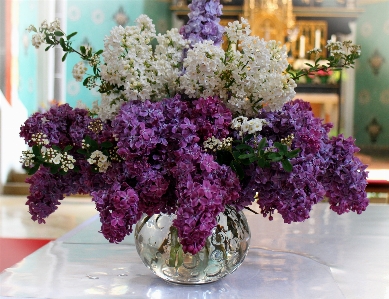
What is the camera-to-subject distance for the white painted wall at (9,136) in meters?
6.07

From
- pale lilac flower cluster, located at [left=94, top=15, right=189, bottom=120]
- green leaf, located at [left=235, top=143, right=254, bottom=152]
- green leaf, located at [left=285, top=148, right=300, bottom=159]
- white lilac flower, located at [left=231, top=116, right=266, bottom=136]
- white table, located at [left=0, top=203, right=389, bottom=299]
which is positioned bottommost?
white table, located at [left=0, top=203, right=389, bottom=299]

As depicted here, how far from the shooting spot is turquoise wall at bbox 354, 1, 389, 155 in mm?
8203

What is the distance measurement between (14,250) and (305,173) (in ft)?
7.53

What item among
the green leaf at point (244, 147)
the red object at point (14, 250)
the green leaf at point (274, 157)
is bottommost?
the red object at point (14, 250)

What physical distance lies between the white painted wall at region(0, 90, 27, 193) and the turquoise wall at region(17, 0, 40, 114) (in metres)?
0.28

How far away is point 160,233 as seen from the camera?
44.9 inches

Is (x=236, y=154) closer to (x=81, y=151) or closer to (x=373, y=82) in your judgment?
(x=81, y=151)

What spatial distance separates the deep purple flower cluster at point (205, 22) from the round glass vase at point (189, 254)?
35 centimetres

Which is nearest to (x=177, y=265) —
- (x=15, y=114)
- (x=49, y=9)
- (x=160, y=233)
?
(x=160, y=233)

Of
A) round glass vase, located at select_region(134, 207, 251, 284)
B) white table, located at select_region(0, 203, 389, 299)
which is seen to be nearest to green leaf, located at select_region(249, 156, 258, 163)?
round glass vase, located at select_region(134, 207, 251, 284)

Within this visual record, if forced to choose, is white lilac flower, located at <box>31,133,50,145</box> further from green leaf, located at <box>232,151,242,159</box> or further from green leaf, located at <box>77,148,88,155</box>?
green leaf, located at <box>232,151,242,159</box>

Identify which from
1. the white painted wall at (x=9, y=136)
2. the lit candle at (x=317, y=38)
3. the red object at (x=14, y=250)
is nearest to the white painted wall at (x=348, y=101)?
the lit candle at (x=317, y=38)

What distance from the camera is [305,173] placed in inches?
41.8

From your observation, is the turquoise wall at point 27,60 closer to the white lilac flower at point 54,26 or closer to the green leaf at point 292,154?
the white lilac flower at point 54,26
